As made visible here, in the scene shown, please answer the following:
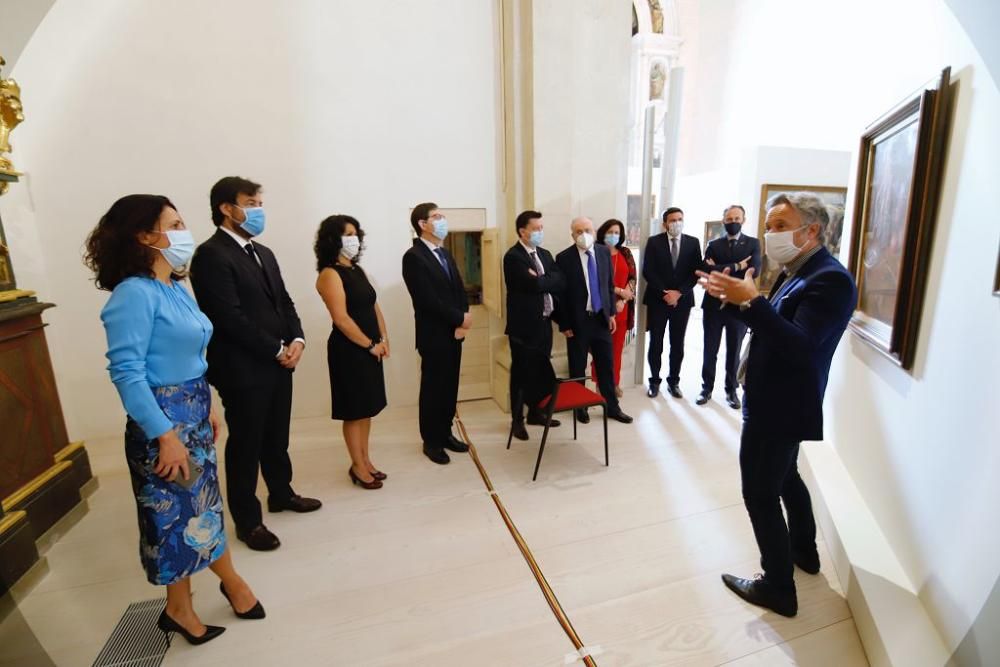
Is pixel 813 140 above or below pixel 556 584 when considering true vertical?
above

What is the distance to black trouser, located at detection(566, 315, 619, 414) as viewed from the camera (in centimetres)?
405

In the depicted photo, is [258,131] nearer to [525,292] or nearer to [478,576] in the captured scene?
[525,292]

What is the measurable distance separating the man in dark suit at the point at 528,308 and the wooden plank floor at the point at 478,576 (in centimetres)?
56

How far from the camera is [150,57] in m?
3.65

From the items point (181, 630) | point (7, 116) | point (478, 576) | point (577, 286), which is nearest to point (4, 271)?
point (7, 116)

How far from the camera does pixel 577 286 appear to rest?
393 cm

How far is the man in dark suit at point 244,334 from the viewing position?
85.8 inches

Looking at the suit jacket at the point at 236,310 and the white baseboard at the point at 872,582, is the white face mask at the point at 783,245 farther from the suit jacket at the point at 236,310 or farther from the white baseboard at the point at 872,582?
the suit jacket at the point at 236,310

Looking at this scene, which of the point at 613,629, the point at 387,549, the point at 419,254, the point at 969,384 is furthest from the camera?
the point at 419,254

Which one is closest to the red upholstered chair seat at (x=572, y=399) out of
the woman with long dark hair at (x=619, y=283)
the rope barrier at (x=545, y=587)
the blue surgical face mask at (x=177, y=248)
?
the rope barrier at (x=545, y=587)

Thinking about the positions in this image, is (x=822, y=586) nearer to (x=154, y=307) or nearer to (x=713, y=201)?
(x=154, y=307)

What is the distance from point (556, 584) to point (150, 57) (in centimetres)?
484

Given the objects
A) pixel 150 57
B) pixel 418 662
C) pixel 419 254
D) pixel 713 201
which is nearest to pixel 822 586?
pixel 418 662

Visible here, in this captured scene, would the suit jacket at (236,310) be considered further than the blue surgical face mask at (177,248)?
Yes
